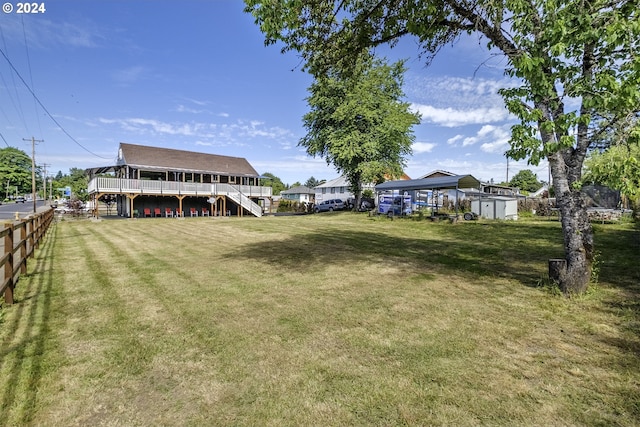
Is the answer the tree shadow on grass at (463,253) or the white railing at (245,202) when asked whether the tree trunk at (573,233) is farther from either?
the white railing at (245,202)

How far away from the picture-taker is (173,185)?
29422mm

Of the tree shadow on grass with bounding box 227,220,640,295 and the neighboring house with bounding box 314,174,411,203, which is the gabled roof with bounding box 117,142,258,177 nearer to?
the neighboring house with bounding box 314,174,411,203

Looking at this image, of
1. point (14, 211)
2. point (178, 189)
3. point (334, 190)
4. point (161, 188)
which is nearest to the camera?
point (161, 188)

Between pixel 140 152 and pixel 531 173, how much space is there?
304 ft

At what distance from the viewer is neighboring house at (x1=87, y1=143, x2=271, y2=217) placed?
91.0ft

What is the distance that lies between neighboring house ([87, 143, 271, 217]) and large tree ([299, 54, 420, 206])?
376 inches

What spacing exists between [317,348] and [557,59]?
5.67 metres

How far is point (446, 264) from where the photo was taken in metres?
8.48

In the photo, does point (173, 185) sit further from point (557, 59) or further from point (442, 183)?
point (557, 59)

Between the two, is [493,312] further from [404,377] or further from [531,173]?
[531,173]

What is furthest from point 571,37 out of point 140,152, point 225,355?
point 140,152

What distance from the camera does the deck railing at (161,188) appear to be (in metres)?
26.1

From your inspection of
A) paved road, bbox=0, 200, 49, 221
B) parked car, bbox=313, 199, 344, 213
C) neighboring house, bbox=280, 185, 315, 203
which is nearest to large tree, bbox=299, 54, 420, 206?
parked car, bbox=313, 199, 344, 213

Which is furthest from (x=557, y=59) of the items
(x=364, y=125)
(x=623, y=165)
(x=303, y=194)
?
(x=303, y=194)
